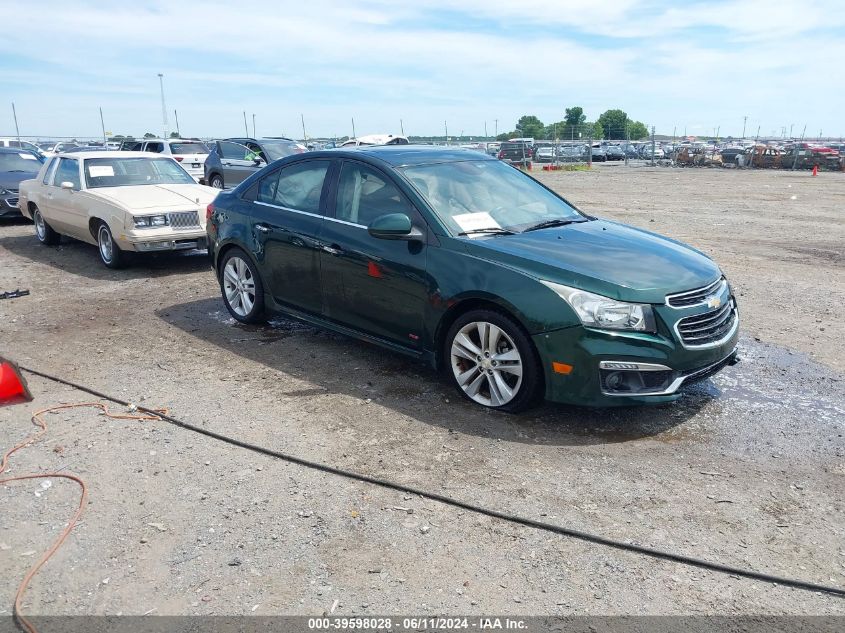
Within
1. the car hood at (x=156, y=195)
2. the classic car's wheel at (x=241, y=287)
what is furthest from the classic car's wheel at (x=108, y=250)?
the classic car's wheel at (x=241, y=287)

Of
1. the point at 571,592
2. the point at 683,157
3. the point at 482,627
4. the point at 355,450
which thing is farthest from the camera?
the point at 683,157

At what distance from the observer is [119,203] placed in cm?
951

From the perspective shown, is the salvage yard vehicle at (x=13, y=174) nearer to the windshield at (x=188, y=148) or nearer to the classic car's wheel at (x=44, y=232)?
the classic car's wheel at (x=44, y=232)

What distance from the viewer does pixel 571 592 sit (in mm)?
3062

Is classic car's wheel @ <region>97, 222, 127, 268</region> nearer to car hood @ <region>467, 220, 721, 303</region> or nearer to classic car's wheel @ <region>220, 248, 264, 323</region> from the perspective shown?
classic car's wheel @ <region>220, 248, 264, 323</region>

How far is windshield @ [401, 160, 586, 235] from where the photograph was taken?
527cm

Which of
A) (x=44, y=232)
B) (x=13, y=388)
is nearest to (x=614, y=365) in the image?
(x=13, y=388)

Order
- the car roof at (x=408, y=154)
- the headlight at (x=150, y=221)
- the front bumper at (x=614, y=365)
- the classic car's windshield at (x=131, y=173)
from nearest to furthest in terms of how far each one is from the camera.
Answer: the front bumper at (x=614, y=365), the car roof at (x=408, y=154), the headlight at (x=150, y=221), the classic car's windshield at (x=131, y=173)

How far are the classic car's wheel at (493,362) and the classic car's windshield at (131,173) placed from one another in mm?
7198

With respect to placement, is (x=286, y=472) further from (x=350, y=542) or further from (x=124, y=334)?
(x=124, y=334)

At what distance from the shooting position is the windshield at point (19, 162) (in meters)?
15.4

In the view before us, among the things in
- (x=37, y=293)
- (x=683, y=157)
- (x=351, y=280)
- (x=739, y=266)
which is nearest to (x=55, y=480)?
(x=351, y=280)

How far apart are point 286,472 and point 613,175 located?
3057 cm

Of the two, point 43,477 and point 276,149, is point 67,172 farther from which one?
point 276,149
